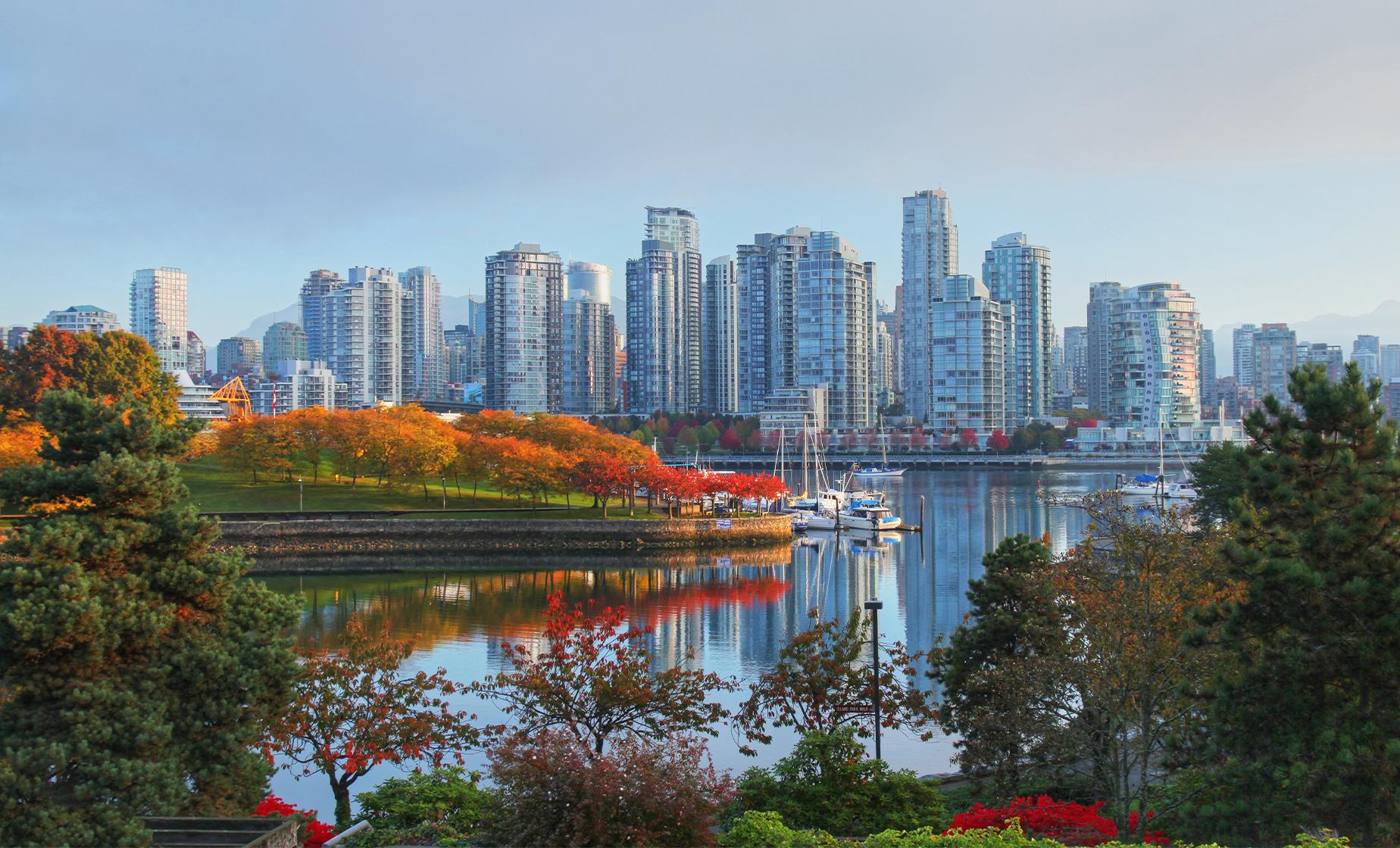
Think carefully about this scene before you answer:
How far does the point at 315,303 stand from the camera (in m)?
176

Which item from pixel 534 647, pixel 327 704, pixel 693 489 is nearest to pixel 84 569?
pixel 327 704

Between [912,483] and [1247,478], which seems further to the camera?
[912,483]

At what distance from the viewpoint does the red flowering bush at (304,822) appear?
10.6 metres

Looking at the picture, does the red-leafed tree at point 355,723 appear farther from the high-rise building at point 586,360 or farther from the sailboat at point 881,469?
the high-rise building at point 586,360

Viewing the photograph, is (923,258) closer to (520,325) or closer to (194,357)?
(520,325)

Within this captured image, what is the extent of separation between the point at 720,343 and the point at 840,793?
13617cm

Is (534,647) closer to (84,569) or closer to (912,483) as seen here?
(84,569)

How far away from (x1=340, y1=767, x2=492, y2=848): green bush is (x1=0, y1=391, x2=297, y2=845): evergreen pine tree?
53.5 inches

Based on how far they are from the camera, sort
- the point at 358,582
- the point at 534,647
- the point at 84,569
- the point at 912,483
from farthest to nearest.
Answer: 1. the point at 912,483
2. the point at 358,582
3. the point at 534,647
4. the point at 84,569

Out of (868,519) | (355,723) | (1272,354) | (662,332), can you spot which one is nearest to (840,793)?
(355,723)

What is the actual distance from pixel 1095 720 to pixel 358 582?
28.8 meters

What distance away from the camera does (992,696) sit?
13.3 m

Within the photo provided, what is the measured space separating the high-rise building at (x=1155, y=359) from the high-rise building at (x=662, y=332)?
169 ft

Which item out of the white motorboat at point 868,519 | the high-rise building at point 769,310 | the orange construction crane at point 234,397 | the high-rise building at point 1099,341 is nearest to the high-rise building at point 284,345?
the orange construction crane at point 234,397
